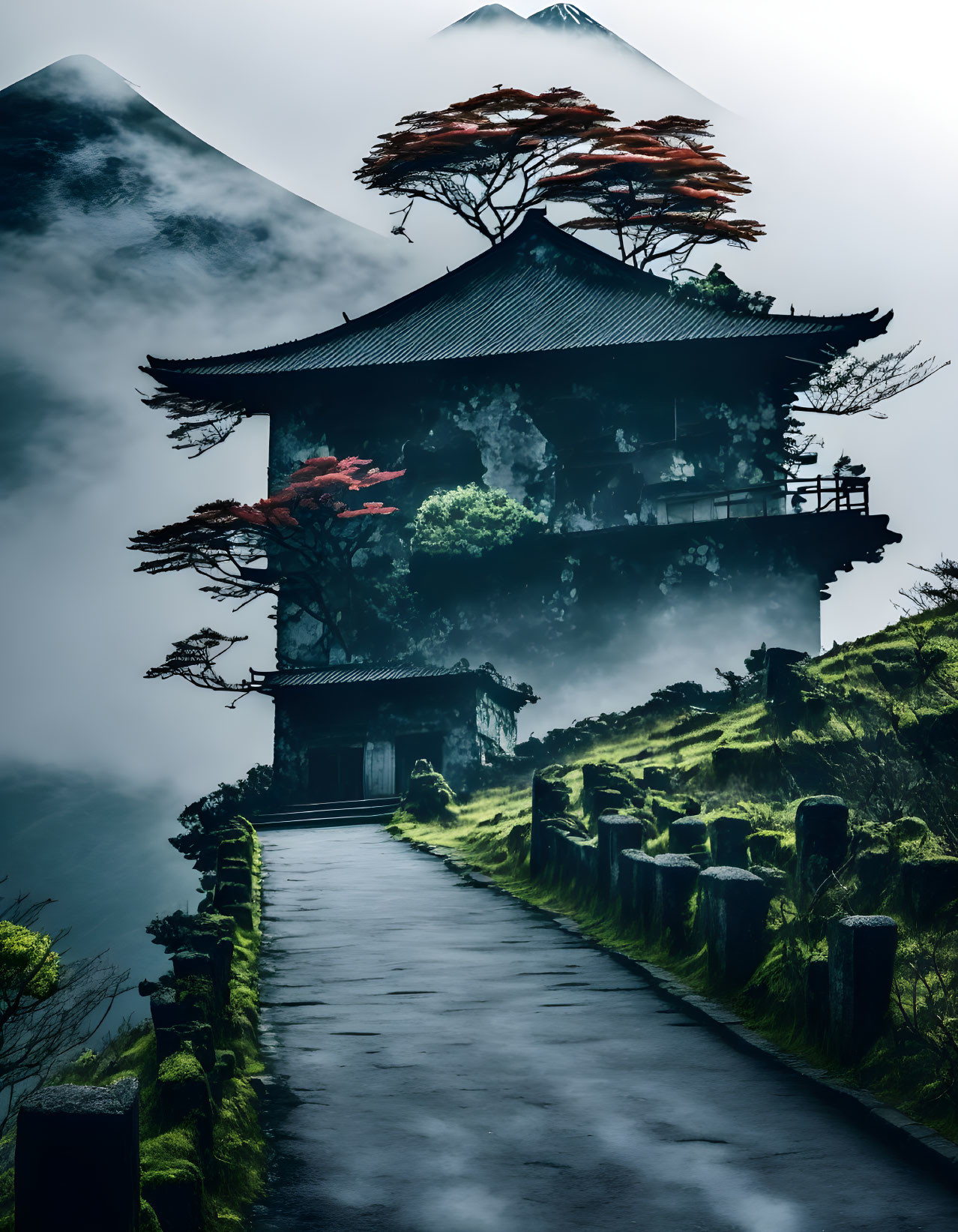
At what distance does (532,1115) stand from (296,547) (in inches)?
951

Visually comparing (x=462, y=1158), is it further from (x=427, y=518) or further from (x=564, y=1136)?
(x=427, y=518)

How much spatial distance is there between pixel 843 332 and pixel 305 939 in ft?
71.8

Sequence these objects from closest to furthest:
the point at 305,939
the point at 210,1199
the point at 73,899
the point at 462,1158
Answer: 1. the point at 210,1199
2. the point at 462,1158
3. the point at 305,939
4. the point at 73,899

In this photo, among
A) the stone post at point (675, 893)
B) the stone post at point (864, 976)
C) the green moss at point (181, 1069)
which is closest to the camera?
the green moss at point (181, 1069)

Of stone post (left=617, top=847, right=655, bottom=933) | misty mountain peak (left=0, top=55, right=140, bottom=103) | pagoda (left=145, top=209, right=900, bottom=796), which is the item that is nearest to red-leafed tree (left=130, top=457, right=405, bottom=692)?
pagoda (left=145, top=209, right=900, bottom=796)

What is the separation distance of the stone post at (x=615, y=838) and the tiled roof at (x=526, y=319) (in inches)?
767

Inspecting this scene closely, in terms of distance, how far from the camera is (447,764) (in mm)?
25891

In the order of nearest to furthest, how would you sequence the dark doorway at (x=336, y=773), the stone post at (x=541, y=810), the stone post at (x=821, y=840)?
the stone post at (x=821, y=840) → the stone post at (x=541, y=810) → the dark doorway at (x=336, y=773)

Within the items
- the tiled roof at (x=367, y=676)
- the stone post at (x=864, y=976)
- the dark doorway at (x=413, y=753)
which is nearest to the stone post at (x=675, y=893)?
the stone post at (x=864, y=976)

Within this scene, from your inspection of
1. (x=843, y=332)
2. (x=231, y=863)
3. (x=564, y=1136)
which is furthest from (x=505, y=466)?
(x=564, y=1136)

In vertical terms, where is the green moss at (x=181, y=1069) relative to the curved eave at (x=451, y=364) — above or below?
below

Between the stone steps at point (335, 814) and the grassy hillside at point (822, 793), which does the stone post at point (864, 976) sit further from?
the stone steps at point (335, 814)

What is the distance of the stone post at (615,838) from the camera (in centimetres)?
1071

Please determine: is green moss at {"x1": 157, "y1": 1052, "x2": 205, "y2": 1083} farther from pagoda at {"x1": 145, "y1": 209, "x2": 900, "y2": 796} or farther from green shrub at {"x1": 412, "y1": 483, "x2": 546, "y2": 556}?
green shrub at {"x1": 412, "y1": 483, "x2": 546, "y2": 556}
